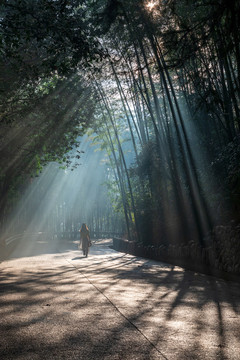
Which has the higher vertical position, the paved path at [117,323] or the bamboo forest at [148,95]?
the bamboo forest at [148,95]

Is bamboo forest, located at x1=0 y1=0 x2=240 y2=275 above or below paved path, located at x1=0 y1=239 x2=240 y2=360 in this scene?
above

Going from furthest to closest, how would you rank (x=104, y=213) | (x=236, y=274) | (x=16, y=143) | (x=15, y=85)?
(x=104, y=213), (x=16, y=143), (x=15, y=85), (x=236, y=274)

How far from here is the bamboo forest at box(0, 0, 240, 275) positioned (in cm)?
696

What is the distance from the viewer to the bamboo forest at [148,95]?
6961 millimetres

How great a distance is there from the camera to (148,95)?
52.3 feet

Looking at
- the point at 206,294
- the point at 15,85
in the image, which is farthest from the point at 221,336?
the point at 15,85

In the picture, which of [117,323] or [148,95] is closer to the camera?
[117,323]

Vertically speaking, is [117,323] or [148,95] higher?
[148,95]

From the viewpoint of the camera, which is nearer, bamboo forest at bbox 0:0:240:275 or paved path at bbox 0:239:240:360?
paved path at bbox 0:239:240:360

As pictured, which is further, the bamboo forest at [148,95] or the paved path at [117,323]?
the bamboo forest at [148,95]

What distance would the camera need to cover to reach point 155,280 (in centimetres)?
775

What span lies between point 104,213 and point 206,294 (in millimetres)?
44605

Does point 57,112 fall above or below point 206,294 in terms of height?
above

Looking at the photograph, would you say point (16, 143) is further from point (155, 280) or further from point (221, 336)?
point (221, 336)
